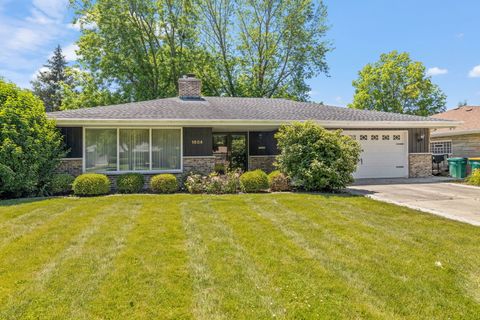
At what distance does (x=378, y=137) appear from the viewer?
532 inches

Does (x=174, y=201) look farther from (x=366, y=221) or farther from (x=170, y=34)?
(x=170, y=34)

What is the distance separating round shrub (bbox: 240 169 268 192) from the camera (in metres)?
10.2

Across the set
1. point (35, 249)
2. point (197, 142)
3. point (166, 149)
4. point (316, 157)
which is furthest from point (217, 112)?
point (35, 249)

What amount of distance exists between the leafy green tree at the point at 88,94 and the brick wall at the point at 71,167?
14.5 metres

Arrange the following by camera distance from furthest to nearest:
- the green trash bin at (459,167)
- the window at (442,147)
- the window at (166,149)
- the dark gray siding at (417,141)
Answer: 1. the window at (442,147)
2. the green trash bin at (459,167)
3. the dark gray siding at (417,141)
4. the window at (166,149)

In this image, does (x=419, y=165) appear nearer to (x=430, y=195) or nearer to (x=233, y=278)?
(x=430, y=195)

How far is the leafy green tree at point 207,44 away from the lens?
24.4m

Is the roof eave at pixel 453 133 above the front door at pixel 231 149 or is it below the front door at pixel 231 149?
above

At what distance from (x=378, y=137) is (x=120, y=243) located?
38.6 ft

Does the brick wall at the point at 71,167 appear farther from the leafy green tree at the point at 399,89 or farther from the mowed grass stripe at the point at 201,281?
the leafy green tree at the point at 399,89

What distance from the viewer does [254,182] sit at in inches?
400

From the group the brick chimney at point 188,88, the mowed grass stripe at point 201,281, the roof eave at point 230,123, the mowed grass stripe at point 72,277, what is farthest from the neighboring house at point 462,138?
the mowed grass stripe at point 72,277

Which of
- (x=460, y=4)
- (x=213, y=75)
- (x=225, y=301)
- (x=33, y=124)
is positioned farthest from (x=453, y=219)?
(x=213, y=75)

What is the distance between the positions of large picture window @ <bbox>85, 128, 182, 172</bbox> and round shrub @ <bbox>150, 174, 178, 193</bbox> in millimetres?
1195
